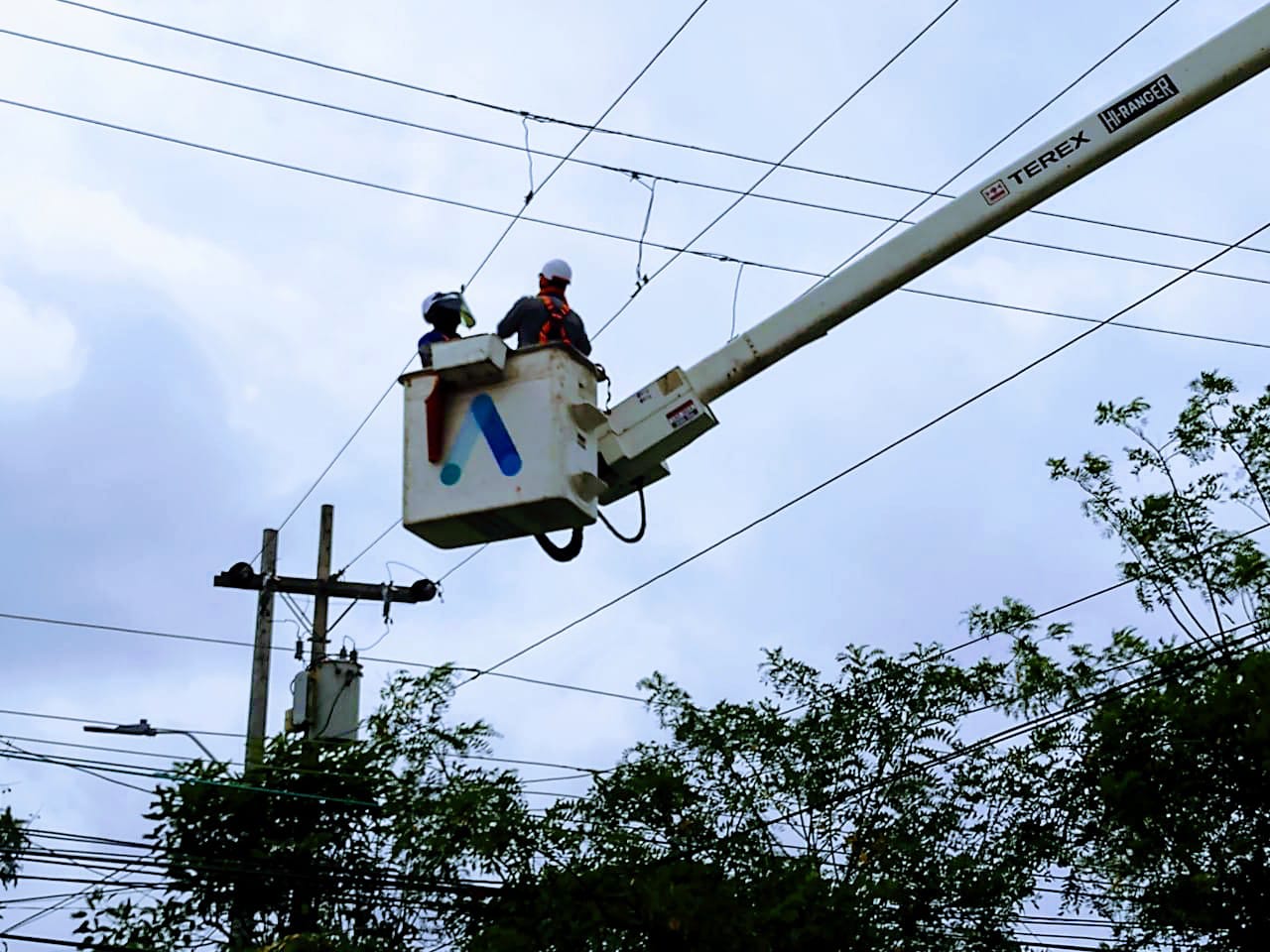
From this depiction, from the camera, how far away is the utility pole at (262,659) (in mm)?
17312

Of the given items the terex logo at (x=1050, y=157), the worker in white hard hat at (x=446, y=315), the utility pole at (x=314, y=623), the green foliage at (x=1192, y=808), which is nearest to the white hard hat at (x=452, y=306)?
the worker in white hard hat at (x=446, y=315)

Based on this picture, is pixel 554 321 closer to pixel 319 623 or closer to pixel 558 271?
pixel 558 271

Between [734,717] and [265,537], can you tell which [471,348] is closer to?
[734,717]

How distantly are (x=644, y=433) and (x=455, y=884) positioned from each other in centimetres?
722

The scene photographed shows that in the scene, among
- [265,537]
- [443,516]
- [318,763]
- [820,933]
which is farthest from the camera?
[265,537]

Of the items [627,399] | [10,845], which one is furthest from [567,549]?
[10,845]

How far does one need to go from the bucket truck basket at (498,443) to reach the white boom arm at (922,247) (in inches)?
11.1

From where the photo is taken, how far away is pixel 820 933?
13258 mm

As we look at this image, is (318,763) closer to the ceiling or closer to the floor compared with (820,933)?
closer to the ceiling

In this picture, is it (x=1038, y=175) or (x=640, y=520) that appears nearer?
(x=1038, y=175)

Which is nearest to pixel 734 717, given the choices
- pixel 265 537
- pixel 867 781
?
pixel 867 781

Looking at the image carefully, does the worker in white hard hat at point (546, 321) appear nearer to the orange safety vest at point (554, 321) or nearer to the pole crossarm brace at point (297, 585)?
the orange safety vest at point (554, 321)

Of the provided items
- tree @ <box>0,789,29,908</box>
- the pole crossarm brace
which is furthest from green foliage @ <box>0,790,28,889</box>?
the pole crossarm brace

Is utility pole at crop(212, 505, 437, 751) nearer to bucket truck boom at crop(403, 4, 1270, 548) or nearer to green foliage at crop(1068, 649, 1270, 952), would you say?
green foliage at crop(1068, 649, 1270, 952)
